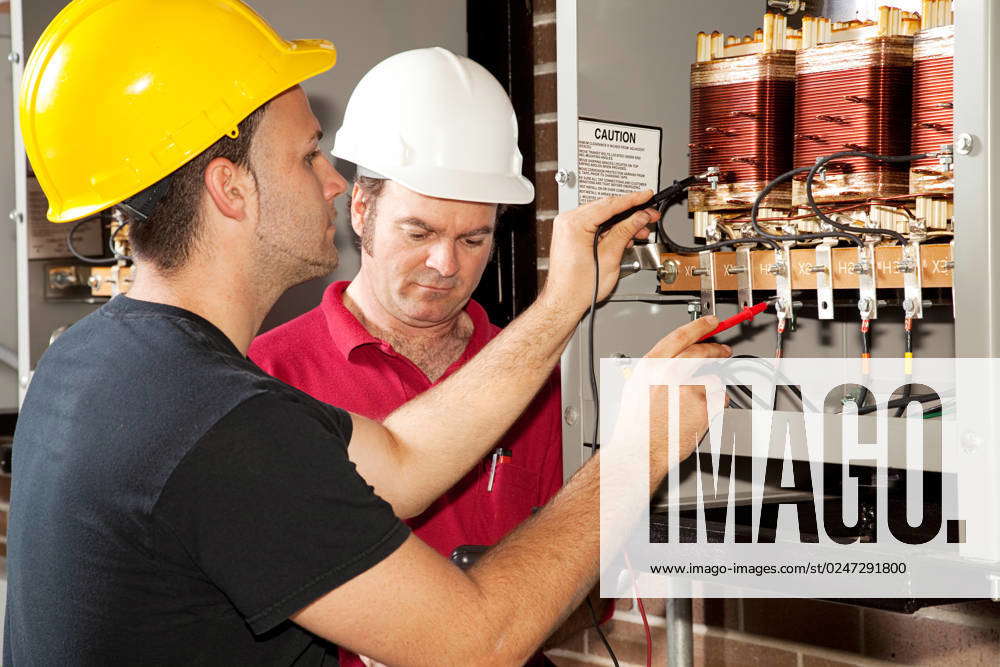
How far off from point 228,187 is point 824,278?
0.68m

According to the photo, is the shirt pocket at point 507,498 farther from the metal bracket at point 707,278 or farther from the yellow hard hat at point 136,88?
the yellow hard hat at point 136,88

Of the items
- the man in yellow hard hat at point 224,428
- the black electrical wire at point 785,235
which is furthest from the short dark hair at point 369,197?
the black electrical wire at point 785,235

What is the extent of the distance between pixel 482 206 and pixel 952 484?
0.81 metres

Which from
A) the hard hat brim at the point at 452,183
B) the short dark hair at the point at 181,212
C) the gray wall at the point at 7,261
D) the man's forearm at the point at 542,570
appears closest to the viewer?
the man's forearm at the point at 542,570

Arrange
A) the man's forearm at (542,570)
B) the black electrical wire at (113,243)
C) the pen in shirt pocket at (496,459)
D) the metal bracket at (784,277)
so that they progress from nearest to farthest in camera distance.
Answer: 1. the man's forearm at (542,570)
2. the metal bracket at (784,277)
3. the pen in shirt pocket at (496,459)
4. the black electrical wire at (113,243)

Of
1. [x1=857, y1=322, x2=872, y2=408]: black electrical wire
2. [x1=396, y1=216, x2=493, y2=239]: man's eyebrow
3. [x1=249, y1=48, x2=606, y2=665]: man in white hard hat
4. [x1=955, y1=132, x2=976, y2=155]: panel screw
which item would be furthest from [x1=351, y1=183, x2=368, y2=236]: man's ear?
[x1=955, y1=132, x2=976, y2=155]: panel screw

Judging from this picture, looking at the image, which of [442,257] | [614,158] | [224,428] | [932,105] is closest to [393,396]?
[442,257]

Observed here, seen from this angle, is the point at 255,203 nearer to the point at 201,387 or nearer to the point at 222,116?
the point at 222,116

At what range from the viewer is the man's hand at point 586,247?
1.37 m

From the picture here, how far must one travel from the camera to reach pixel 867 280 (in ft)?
4.10

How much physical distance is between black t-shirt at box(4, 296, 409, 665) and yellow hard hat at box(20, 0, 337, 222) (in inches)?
8.1

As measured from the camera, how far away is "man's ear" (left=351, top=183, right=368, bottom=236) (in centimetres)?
180

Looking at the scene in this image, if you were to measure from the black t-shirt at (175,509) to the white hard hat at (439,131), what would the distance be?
1.97 ft

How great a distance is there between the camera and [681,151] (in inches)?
59.6
